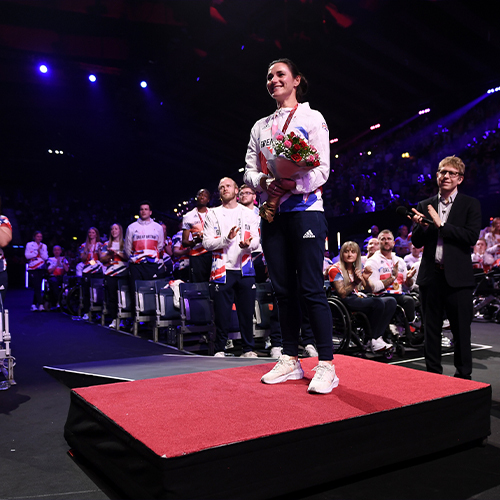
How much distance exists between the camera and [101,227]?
851 inches

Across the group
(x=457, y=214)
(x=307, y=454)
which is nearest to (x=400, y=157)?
(x=457, y=214)

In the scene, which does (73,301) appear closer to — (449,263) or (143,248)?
(143,248)

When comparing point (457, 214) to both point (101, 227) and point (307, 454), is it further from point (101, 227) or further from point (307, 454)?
point (101, 227)

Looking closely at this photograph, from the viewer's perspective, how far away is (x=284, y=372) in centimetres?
241

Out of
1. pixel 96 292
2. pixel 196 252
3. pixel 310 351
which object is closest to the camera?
pixel 310 351

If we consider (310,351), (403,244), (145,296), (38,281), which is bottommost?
(310,351)

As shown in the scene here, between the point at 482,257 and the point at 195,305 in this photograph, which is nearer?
the point at 195,305

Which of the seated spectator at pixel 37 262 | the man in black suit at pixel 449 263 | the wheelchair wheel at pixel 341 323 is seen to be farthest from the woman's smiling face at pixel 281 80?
the seated spectator at pixel 37 262

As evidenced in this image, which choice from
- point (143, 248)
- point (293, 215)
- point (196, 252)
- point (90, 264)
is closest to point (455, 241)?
point (293, 215)

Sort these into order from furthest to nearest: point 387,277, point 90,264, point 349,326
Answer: point 90,264 < point 387,277 < point 349,326

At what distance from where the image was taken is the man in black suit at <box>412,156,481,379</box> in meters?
3.11

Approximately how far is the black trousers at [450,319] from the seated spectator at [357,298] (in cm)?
118

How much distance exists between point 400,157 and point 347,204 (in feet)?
6.04

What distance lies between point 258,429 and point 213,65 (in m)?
11.9
